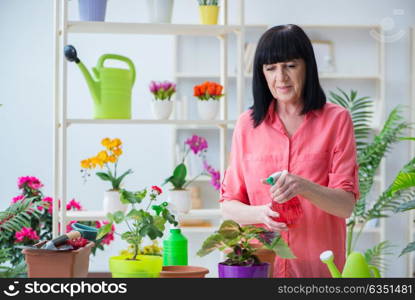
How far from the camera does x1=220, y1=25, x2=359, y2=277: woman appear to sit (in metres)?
1.84

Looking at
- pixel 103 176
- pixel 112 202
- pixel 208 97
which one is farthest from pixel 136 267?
pixel 208 97

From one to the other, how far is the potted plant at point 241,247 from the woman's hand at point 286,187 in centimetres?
13

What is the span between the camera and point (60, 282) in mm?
1214

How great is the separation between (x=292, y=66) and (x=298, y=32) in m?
0.09

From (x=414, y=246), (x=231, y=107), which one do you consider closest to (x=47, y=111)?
(x=231, y=107)

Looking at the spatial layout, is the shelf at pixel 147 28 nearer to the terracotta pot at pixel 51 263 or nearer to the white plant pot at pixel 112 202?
the white plant pot at pixel 112 202

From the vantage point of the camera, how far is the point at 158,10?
293 cm

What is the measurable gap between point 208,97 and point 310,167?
43.1 inches

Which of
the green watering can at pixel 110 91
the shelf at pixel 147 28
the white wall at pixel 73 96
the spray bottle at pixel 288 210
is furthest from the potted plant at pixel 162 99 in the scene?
the white wall at pixel 73 96

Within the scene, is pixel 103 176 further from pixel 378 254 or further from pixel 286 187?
pixel 378 254

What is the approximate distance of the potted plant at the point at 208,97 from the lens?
291 cm

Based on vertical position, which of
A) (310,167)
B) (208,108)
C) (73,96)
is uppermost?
(73,96)

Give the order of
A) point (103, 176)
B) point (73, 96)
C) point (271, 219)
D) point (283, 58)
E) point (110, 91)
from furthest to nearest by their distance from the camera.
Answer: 1. point (73, 96)
2. point (110, 91)
3. point (103, 176)
4. point (283, 58)
5. point (271, 219)

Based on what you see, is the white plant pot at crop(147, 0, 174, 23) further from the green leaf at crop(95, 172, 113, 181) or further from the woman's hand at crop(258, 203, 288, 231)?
the woman's hand at crop(258, 203, 288, 231)
